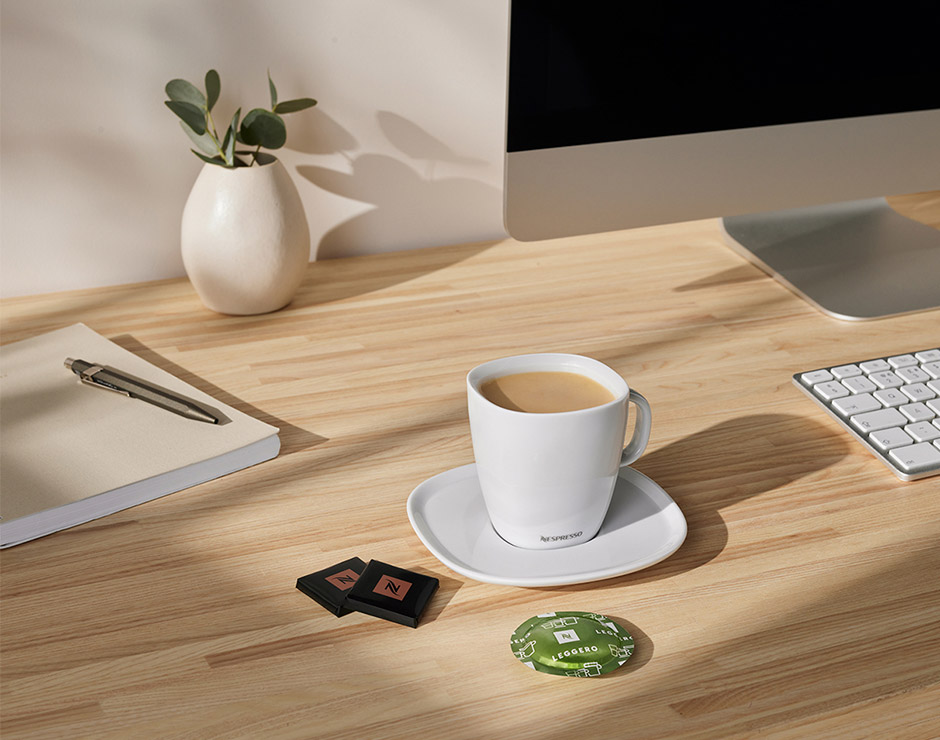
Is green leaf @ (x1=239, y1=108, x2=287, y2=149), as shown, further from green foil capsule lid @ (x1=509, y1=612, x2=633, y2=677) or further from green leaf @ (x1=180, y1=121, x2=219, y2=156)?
green foil capsule lid @ (x1=509, y1=612, x2=633, y2=677)

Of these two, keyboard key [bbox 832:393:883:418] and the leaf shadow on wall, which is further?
the leaf shadow on wall

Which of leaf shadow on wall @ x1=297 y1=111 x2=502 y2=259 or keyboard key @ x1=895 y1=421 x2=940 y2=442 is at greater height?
leaf shadow on wall @ x1=297 y1=111 x2=502 y2=259

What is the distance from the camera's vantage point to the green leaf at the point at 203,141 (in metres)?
0.94

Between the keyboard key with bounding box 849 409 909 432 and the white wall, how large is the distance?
22.8 inches

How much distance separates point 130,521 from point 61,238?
1.63ft

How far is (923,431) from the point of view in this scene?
689 mm

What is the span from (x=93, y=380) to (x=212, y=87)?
35 centimetres

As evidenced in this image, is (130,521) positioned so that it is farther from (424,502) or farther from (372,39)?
(372,39)

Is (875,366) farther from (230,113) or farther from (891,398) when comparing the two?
(230,113)

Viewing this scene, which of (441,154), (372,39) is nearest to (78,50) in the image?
(372,39)

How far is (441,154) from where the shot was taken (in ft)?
3.73

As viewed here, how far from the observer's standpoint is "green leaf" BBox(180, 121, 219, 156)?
37.1 inches

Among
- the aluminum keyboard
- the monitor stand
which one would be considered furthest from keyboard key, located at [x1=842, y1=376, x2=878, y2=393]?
the monitor stand

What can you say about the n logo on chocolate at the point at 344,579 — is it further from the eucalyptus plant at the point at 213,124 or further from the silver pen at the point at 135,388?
the eucalyptus plant at the point at 213,124
